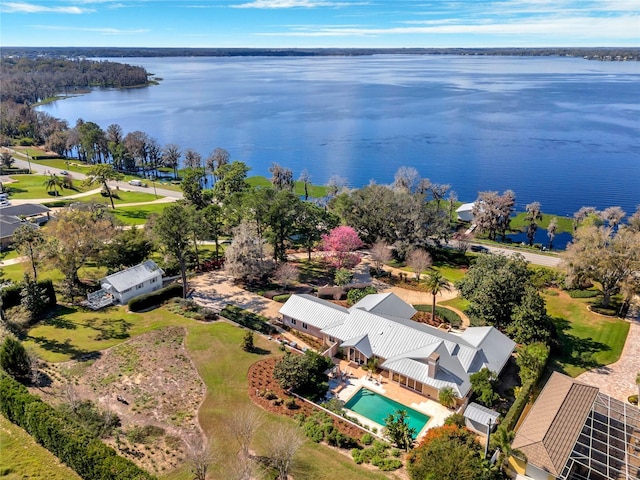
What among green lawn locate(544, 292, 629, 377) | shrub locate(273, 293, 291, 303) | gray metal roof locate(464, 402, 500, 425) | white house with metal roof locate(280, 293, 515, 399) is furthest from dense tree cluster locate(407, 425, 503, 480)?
shrub locate(273, 293, 291, 303)

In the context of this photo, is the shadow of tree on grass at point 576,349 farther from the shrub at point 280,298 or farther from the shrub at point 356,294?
the shrub at point 280,298

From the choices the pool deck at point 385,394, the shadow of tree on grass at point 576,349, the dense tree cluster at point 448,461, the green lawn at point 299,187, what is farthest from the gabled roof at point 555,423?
the green lawn at point 299,187

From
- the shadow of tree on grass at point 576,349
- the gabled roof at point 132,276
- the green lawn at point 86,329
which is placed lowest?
the shadow of tree on grass at point 576,349

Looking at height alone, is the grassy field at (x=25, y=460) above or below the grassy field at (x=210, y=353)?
above

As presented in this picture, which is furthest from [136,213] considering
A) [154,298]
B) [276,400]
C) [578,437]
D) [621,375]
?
[621,375]

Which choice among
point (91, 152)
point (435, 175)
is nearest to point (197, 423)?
point (435, 175)

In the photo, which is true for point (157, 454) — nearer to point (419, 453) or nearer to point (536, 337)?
point (419, 453)

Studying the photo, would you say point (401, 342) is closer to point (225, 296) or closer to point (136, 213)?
point (225, 296)

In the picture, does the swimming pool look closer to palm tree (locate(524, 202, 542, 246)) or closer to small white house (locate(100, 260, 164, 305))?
small white house (locate(100, 260, 164, 305))
